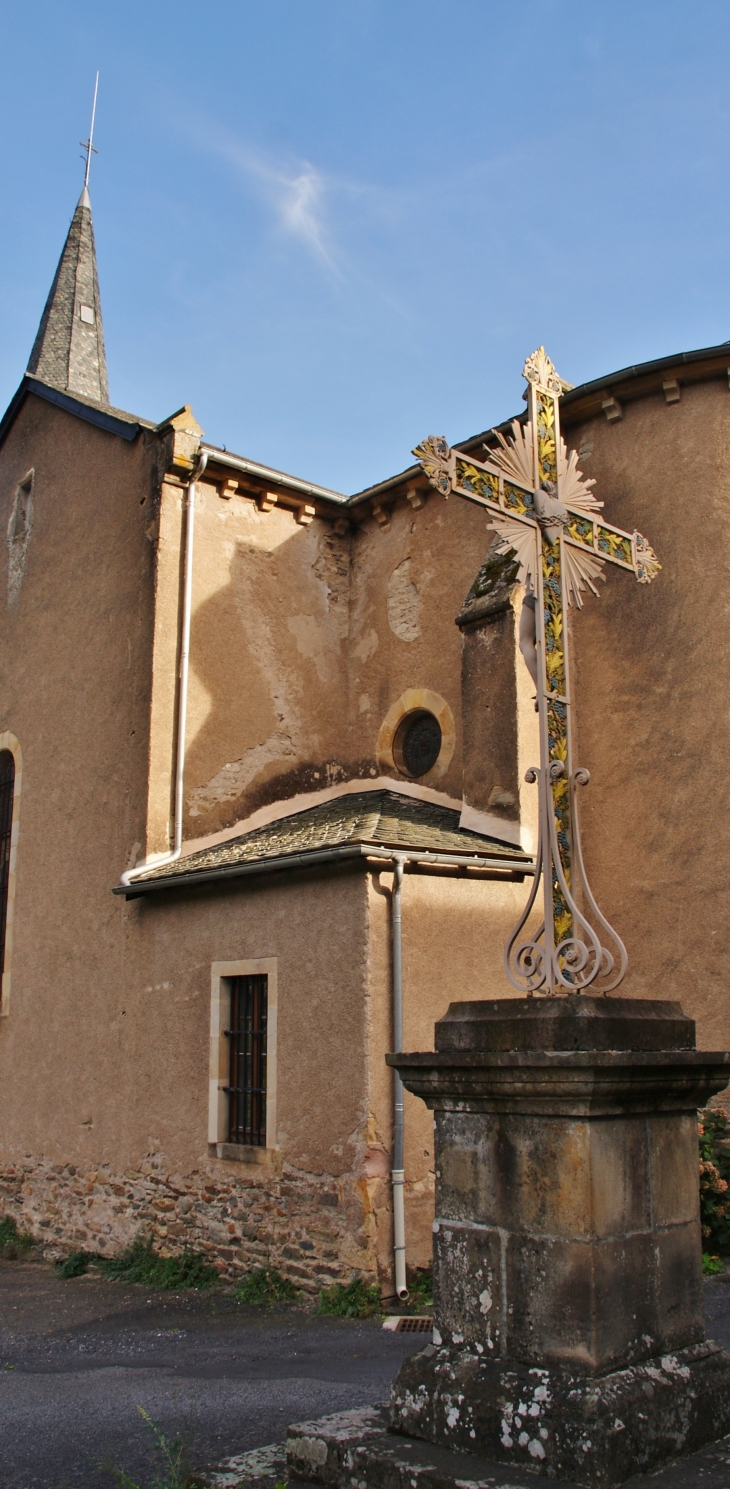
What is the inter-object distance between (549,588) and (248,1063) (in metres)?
5.63

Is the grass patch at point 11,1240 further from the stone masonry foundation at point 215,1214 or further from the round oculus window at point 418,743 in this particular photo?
the round oculus window at point 418,743

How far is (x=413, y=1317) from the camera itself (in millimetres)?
6828

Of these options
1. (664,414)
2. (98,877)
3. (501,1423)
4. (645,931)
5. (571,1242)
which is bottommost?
(501,1423)

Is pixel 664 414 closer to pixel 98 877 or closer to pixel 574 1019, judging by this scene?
pixel 98 877

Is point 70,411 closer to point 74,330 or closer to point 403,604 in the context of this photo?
point 403,604

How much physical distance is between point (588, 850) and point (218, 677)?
3948 millimetres

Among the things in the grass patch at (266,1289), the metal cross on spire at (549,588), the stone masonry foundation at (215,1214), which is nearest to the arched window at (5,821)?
the stone masonry foundation at (215,1214)

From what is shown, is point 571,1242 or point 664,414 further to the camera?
point 664,414

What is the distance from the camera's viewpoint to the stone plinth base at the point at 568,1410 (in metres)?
2.92

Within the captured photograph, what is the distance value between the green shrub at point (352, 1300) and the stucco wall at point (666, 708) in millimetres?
3045

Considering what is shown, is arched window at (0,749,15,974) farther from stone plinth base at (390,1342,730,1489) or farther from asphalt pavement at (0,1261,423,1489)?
stone plinth base at (390,1342,730,1489)

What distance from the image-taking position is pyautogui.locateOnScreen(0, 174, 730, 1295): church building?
7871 mm

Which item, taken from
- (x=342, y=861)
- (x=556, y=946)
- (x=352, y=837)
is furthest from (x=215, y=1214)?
(x=556, y=946)

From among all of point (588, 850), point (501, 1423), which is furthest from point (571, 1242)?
point (588, 850)
